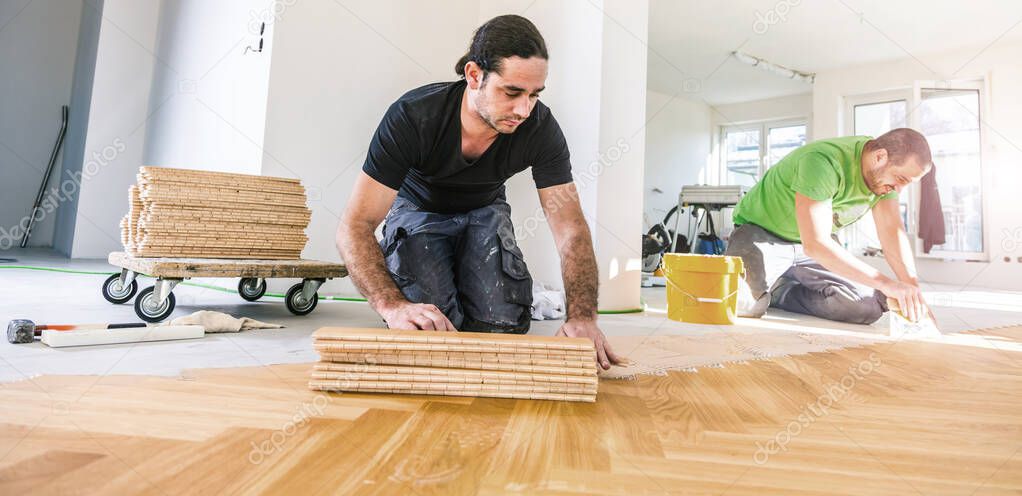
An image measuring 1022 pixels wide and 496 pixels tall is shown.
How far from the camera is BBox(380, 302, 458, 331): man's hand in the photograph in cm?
132

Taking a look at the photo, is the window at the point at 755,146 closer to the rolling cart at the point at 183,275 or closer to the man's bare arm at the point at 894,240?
the man's bare arm at the point at 894,240

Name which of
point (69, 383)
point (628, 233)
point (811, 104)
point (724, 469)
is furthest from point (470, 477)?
point (811, 104)

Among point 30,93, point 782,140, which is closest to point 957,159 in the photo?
point 782,140

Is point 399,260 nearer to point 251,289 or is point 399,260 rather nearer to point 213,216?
point 213,216

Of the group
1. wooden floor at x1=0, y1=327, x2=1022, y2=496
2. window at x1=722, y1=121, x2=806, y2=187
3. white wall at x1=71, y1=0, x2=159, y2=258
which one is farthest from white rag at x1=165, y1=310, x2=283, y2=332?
window at x1=722, y1=121, x2=806, y2=187

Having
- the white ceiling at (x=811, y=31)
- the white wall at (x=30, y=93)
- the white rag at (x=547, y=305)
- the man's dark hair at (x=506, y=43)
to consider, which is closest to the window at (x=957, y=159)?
the white ceiling at (x=811, y=31)

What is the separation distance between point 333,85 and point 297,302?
141 cm

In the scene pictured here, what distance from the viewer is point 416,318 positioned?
133 cm

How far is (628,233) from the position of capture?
10.9 ft

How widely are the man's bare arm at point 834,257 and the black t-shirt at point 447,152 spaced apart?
148 centimetres

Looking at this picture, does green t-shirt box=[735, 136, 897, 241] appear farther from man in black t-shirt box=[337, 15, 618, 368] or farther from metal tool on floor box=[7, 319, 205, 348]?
metal tool on floor box=[7, 319, 205, 348]

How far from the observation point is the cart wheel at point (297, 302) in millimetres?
2537

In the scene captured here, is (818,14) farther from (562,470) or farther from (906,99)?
(562,470)

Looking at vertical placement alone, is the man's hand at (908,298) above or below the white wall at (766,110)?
below
